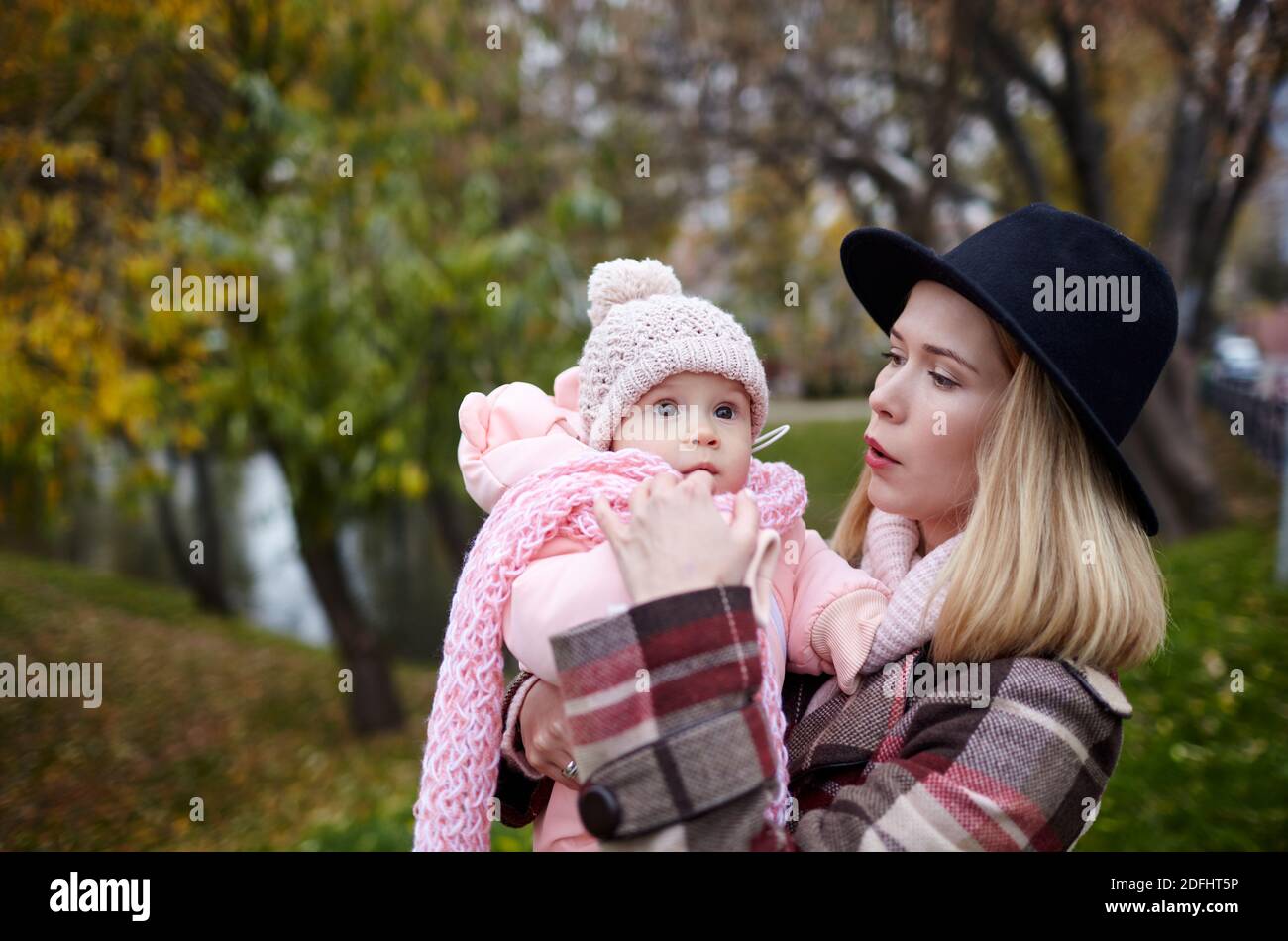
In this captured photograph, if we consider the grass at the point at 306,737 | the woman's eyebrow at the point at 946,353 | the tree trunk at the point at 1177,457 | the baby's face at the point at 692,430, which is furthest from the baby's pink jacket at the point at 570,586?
the tree trunk at the point at 1177,457

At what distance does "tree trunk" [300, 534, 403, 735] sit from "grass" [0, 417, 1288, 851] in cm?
23

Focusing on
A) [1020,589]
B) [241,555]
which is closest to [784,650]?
[1020,589]

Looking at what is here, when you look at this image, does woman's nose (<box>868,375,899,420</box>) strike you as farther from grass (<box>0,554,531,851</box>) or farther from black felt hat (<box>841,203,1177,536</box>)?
grass (<box>0,554,531,851</box>)

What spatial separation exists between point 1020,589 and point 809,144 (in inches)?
354

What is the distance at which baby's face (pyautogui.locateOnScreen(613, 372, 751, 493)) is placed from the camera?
1.79 m

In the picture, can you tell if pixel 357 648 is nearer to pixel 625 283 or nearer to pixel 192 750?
pixel 192 750

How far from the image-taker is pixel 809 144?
991cm

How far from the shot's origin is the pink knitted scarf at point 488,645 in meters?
1.64

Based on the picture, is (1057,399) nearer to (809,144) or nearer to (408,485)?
(408,485)

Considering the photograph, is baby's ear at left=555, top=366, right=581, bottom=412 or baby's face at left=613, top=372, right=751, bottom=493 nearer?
baby's face at left=613, top=372, right=751, bottom=493

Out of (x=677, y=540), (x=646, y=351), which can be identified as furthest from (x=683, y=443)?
(x=677, y=540)

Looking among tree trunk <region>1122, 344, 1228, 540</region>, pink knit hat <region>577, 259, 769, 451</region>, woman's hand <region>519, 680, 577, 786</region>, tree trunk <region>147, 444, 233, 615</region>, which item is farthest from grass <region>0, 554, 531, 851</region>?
tree trunk <region>1122, 344, 1228, 540</region>

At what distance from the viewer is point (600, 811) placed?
137 cm
